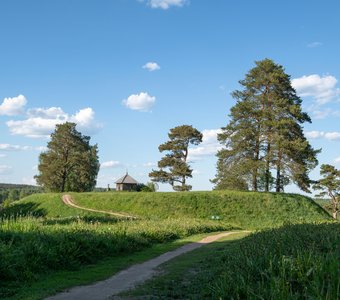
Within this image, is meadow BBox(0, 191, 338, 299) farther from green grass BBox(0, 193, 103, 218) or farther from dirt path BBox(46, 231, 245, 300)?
dirt path BBox(46, 231, 245, 300)

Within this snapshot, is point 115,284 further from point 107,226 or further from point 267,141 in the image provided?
point 267,141

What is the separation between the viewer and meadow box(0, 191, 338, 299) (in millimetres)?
11823

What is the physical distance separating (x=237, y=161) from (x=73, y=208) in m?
18.9

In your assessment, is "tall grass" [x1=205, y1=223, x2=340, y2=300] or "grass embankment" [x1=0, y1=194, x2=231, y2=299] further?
"grass embankment" [x1=0, y1=194, x2=231, y2=299]

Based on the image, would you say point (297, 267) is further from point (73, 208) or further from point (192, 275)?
point (73, 208)

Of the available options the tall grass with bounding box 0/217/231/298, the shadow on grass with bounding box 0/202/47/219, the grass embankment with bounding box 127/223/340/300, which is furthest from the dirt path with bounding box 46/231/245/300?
the shadow on grass with bounding box 0/202/47/219

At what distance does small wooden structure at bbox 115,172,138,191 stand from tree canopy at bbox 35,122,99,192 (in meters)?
6.66

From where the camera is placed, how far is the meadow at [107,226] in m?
11.8

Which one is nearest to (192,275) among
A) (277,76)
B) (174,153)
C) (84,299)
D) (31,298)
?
(84,299)

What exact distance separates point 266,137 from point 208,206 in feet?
33.7

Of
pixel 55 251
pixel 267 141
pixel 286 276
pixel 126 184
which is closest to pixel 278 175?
pixel 267 141

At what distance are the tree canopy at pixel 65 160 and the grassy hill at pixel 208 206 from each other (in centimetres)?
1892

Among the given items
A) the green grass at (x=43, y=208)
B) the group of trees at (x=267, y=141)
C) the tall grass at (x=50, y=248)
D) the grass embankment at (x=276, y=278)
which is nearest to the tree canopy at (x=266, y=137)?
the group of trees at (x=267, y=141)

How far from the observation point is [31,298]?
898 cm
